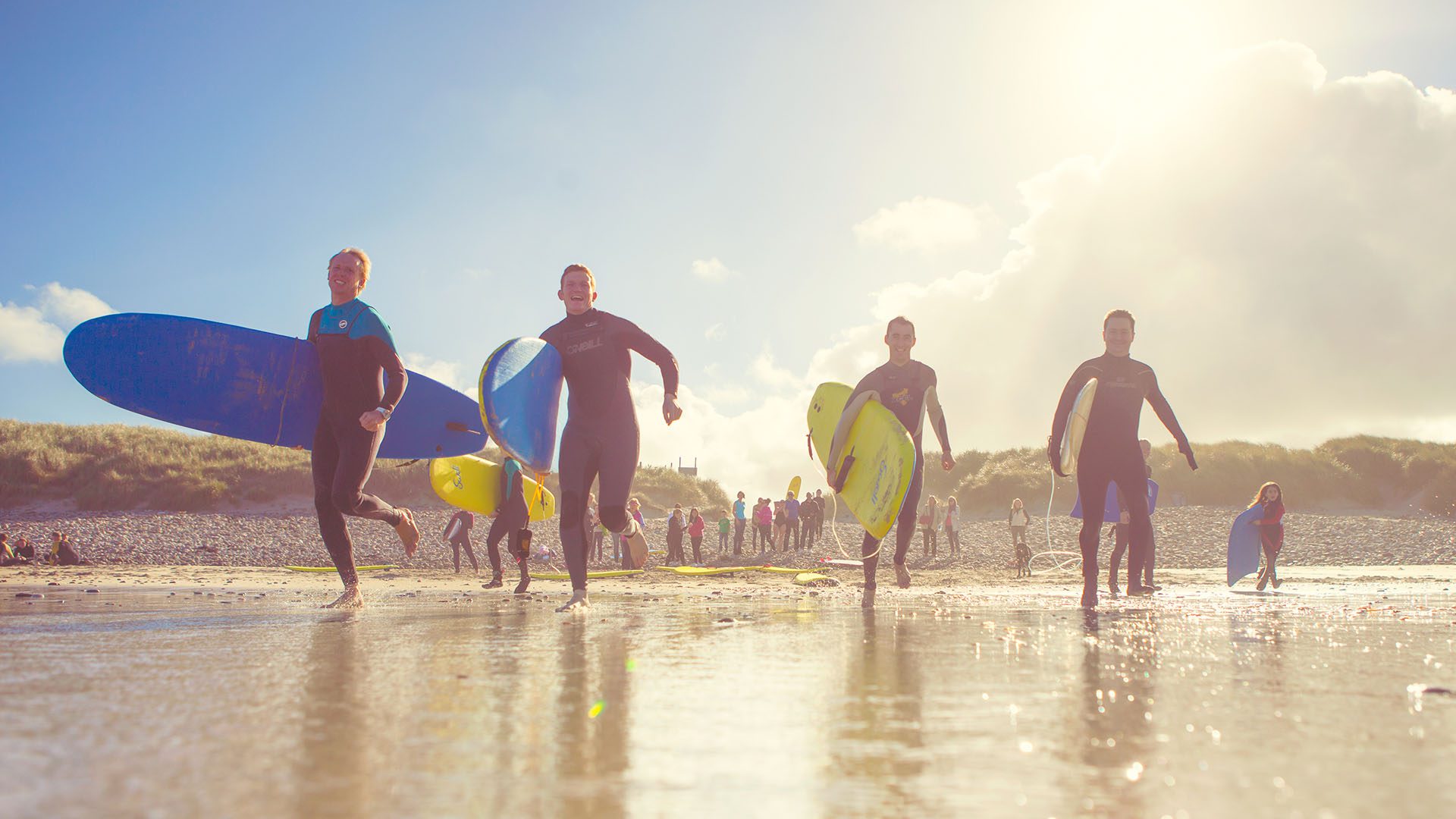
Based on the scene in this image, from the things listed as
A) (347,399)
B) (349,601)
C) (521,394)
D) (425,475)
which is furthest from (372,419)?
A: (425,475)

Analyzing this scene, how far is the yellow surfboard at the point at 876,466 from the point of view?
6.27 meters

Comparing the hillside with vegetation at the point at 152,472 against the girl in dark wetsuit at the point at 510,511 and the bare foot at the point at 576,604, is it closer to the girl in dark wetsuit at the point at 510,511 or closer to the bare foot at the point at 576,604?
the girl in dark wetsuit at the point at 510,511

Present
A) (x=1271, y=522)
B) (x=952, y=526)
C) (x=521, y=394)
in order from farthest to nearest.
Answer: (x=952, y=526), (x=1271, y=522), (x=521, y=394)

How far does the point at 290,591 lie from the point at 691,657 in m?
7.07

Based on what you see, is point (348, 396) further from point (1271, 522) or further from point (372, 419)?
point (1271, 522)

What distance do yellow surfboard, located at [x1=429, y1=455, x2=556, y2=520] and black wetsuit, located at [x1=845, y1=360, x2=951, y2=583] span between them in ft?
17.4

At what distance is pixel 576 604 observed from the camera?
5.48 meters

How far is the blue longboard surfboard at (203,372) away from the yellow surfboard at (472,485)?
448 centimetres

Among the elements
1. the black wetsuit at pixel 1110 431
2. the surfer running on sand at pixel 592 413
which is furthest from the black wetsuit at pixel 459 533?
the black wetsuit at pixel 1110 431

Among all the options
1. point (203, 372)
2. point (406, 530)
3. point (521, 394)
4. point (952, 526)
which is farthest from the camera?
point (952, 526)

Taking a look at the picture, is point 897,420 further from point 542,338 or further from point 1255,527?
point 1255,527

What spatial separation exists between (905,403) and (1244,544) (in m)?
6.58

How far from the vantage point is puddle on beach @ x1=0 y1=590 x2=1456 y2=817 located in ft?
4.21

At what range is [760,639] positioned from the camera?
341cm
